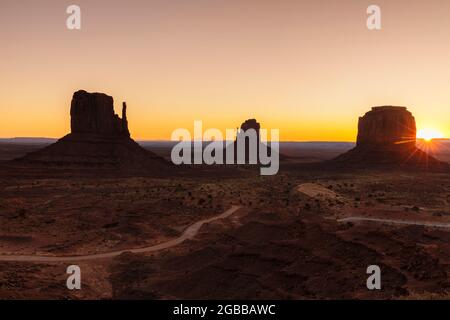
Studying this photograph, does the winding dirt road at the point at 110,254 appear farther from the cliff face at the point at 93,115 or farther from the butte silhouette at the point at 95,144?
the cliff face at the point at 93,115

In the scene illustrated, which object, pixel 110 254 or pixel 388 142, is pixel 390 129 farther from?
pixel 110 254

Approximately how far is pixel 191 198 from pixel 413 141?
296 feet

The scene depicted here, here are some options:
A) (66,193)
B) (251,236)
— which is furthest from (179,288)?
(66,193)

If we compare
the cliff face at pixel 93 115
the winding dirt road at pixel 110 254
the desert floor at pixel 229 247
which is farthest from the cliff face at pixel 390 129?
the winding dirt road at pixel 110 254

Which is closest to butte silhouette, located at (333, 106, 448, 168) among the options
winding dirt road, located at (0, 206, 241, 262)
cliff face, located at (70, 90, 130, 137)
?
cliff face, located at (70, 90, 130, 137)

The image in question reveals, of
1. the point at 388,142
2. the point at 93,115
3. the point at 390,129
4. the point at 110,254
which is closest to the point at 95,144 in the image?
the point at 93,115

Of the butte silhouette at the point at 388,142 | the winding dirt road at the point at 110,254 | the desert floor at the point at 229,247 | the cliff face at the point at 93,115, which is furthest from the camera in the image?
the butte silhouette at the point at 388,142

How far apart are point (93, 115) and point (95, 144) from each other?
384 inches

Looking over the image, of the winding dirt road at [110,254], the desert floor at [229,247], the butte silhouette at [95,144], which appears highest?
the butte silhouette at [95,144]

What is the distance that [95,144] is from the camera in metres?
95.9

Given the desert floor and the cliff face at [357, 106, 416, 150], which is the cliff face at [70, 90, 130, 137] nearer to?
the desert floor

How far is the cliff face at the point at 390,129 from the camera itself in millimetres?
110137

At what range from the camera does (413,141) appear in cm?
11438
